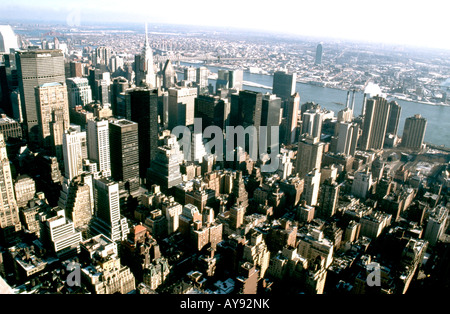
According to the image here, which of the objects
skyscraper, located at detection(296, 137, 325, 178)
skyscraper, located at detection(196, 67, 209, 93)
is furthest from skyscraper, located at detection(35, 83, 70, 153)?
skyscraper, located at detection(196, 67, 209, 93)

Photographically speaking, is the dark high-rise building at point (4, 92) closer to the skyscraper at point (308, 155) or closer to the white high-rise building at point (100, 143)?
the white high-rise building at point (100, 143)

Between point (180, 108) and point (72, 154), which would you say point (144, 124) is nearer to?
point (72, 154)

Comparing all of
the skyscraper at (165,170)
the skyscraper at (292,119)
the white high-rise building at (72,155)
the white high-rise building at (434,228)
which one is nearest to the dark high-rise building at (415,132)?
the skyscraper at (292,119)

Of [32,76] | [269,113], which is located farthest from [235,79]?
[32,76]

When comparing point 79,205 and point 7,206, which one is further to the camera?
point 79,205

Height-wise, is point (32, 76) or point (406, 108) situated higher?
point (32, 76)

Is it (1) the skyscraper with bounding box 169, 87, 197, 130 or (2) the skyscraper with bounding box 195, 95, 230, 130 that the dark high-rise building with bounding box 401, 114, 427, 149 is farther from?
(1) the skyscraper with bounding box 169, 87, 197, 130
